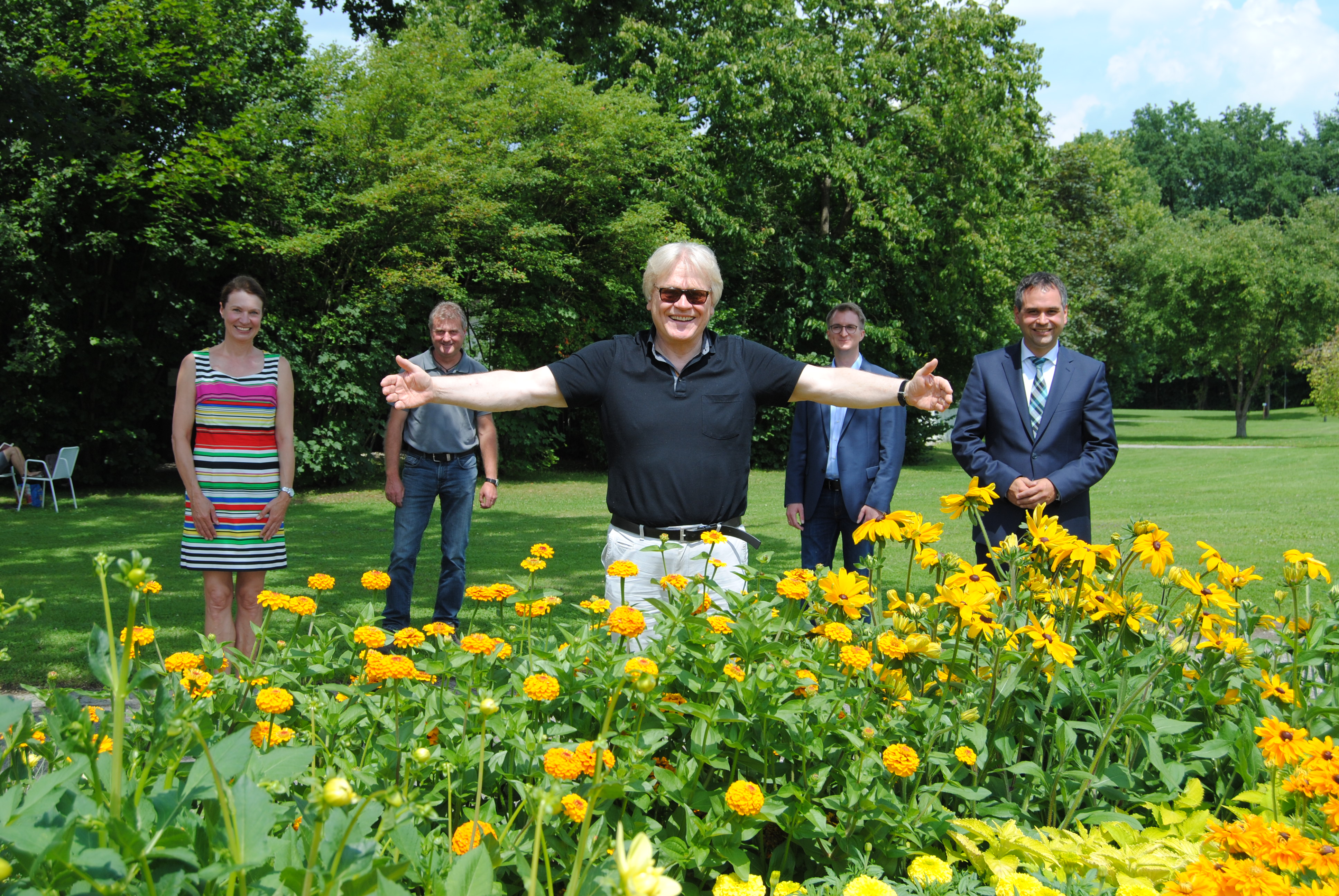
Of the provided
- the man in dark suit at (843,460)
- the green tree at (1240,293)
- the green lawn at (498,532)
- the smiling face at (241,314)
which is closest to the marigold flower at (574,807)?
the smiling face at (241,314)

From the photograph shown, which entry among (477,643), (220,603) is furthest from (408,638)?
(220,603)

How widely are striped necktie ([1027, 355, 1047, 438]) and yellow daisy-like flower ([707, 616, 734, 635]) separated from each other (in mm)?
2399

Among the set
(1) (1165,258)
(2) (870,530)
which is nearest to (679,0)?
(2) (870,530)

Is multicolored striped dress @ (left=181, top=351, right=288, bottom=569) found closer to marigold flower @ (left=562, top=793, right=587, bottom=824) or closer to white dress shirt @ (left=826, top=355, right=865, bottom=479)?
white dress shirt @ (left=826, top=355, right=865, bottom=479)

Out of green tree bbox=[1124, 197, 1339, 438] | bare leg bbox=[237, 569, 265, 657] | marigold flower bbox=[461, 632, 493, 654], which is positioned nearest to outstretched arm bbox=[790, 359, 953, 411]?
marigold flower bbox=[461, 632, 493, 654]

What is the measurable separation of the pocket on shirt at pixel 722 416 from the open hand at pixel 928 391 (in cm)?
55

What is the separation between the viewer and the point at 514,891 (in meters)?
1.70

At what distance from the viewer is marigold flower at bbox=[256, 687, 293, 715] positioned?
1679 millimetres

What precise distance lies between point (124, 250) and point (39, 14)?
137 inches

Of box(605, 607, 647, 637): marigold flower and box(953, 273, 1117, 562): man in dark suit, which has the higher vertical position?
box(953, 273, 1117, 562): man in dark suit

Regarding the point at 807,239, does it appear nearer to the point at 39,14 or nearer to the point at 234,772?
the point at 39,14

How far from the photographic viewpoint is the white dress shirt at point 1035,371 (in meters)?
4.07

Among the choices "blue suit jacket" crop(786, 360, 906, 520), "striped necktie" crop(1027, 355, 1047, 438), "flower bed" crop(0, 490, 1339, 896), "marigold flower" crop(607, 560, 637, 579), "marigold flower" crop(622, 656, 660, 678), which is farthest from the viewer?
"blue suit jacket" crop(786, 360, 906, 520)

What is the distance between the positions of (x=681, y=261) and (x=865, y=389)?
0.72 meters
